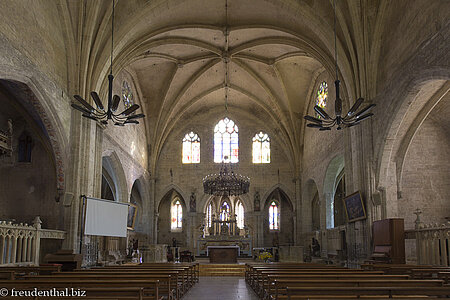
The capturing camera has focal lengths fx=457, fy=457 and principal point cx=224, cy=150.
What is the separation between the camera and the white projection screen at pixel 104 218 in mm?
15781

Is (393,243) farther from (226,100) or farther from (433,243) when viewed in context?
(226,100)

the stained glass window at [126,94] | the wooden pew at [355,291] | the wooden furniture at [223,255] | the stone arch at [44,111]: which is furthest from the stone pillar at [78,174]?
the wooden pew at [355,291]

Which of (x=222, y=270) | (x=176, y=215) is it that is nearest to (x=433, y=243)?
(x=222, y=270)

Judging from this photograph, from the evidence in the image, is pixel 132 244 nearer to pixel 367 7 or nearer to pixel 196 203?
Result: pixel 196 203

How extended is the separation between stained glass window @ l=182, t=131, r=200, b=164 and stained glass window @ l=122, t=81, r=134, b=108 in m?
7.20

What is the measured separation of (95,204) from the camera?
16156 mm

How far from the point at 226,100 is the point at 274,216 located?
9044mm

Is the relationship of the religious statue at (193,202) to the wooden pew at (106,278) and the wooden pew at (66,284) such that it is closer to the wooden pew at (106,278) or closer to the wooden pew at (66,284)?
the wooden pew at (106,278)

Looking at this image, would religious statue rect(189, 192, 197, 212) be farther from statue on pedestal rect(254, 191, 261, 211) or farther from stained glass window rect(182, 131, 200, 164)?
statue on pedestal rect(254, 191, 261, 211)

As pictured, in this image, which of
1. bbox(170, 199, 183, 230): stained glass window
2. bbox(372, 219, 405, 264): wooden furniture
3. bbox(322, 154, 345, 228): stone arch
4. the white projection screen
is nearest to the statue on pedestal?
bbox(170, 199, 183, 230): stained glass window

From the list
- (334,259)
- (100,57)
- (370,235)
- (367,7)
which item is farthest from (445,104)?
(100,57)

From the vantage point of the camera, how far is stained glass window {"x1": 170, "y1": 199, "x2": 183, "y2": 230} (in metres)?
31.9

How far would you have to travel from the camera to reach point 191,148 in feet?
102

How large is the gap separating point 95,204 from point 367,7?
11.6 metres
